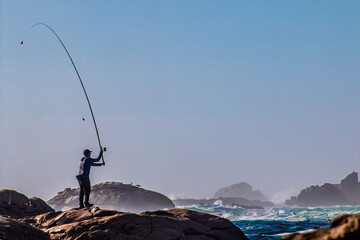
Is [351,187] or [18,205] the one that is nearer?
[18,205]

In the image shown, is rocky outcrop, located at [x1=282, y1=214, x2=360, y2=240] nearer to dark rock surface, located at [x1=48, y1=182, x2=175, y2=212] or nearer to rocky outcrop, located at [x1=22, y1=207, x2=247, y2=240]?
rocky outcrop, located at [x1=22, y1=207, x2=247, y2=240]

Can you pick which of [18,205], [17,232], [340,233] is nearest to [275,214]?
[18,205]

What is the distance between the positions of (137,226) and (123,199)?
241 ft

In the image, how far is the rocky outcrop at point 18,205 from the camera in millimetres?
16422

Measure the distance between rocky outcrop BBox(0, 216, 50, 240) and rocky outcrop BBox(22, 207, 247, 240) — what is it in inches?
17.9

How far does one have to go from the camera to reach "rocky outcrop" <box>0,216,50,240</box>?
11312mm

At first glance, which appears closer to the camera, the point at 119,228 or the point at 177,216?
the point at 119,228

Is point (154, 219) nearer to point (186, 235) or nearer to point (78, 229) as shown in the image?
point (186, 235)

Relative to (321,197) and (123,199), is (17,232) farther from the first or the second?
(321,197)

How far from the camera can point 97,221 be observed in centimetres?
1258

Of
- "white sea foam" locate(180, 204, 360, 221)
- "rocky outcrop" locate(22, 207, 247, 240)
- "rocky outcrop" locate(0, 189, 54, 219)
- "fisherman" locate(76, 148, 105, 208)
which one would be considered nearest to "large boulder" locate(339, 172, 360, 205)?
"white sea foam" locate(180, 204, 360, 221)

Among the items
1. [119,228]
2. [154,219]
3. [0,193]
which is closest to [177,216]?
[154,219]

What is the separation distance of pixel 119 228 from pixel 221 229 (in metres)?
2.86

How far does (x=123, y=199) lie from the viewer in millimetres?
84438
